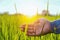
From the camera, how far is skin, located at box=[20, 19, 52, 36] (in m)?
1.77

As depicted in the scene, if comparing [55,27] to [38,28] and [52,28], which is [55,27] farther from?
[38,28]

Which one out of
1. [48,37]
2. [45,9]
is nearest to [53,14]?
[45,9]

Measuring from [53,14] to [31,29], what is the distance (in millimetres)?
293

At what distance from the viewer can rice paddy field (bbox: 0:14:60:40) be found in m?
1.76

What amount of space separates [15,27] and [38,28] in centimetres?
25

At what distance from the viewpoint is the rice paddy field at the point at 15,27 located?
176cm

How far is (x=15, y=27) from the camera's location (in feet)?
5.80

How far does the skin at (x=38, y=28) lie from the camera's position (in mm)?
1770

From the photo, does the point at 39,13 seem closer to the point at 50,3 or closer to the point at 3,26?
the point at 50,3

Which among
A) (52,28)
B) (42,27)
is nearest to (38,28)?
(42,27)

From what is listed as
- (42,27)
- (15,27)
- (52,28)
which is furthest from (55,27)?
(15,27)

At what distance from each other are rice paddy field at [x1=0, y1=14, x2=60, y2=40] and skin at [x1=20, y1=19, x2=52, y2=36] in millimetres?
35

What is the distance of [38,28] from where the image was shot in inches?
69.9

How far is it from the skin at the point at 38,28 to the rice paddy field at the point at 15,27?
0.04m
